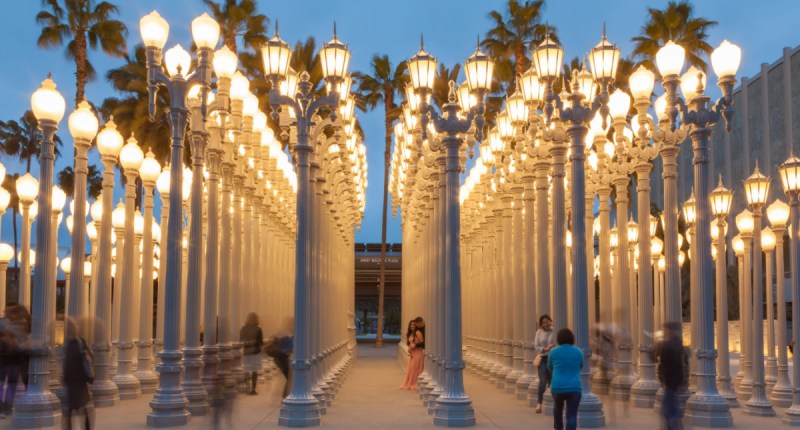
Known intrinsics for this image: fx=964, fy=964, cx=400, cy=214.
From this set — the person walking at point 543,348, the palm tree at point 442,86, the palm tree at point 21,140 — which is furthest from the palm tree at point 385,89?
the person walking at point 543,348

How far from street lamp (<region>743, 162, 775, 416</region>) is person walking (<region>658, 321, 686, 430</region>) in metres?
6.43

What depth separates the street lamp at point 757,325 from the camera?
60.1 feet

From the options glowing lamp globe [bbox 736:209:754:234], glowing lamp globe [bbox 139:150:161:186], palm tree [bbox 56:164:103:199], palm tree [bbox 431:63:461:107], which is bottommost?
glowing lamp globe [bbox 736:209:754:234]

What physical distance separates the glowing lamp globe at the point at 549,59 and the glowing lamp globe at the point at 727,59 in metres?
2.76

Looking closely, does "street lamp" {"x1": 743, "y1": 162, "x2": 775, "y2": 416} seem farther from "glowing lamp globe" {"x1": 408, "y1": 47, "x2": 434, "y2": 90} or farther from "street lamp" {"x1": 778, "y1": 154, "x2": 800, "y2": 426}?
"glowing lamp globe" {"x1": 408, "y1": 47, "x2": 434, "y2": 90}

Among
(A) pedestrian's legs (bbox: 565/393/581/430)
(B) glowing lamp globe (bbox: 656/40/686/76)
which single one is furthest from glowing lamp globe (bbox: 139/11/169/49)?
(A) pedestrian's legs (bbox: 565/393/581/430)

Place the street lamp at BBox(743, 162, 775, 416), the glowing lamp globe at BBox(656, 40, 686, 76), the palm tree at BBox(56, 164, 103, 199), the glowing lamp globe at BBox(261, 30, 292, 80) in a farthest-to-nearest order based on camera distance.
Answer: the palm tree at BBox(56, 164, 103, 199), the street lamp at BBox(743, 162, 775, 416), the glowing lamp globe at BBox(656, 40, 686, 76), the glowing lamp globe at BBox(261, 30, 292, 80)

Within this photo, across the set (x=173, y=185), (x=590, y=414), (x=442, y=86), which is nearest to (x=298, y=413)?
(x=173, y=185)

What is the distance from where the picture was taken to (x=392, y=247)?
256 feet

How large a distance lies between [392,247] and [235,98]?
194 ft

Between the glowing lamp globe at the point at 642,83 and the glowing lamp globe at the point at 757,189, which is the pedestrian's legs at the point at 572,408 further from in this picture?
the glowing lamp globe at the point at 757,189

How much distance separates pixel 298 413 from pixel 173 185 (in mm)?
4296

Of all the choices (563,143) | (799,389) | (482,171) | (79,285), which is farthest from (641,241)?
(79,285)

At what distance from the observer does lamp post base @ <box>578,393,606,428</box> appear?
1556 cm
